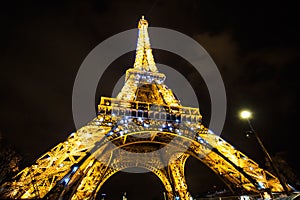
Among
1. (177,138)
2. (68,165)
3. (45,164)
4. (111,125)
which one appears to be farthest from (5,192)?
(177,138)

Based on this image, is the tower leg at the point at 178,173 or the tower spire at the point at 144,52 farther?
the tower spire at the point at 144,52

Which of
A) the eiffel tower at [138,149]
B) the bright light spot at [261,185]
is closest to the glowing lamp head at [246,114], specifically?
the eiffel tower at [138,149]

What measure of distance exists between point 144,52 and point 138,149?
11.7 m

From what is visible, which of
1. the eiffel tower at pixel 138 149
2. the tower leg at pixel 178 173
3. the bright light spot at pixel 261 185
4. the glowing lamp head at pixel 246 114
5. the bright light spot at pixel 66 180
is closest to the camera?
the glowing lamp head at pixel 246 114

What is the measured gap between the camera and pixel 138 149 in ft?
75.0

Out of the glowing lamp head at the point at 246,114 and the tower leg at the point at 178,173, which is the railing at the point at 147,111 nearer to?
the tower leg at the point at 178,173

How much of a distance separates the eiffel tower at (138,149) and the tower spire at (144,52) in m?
0.42

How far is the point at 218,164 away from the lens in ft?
49.3

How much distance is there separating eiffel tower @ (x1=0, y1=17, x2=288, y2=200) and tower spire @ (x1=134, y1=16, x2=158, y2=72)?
1.37 ft

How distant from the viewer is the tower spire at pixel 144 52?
958 inches

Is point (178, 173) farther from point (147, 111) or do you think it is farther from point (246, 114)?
point (246, 114)

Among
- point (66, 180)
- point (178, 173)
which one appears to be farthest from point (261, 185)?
point (178, 173)

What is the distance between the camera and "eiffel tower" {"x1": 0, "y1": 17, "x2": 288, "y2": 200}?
1136 cm

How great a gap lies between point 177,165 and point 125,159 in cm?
600
